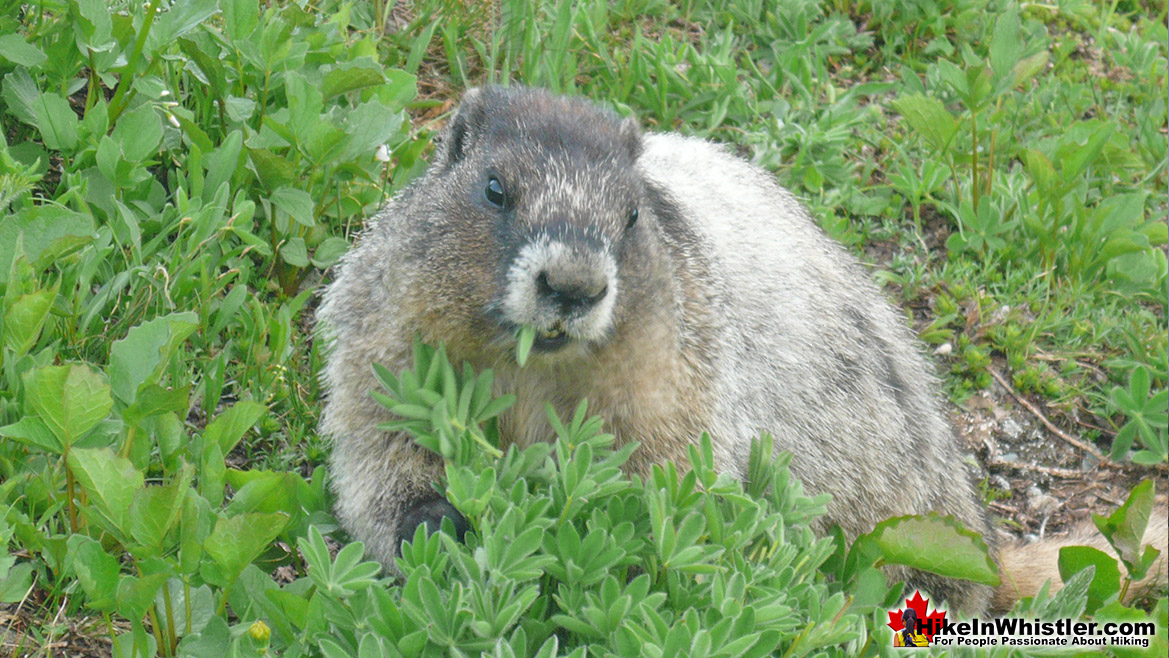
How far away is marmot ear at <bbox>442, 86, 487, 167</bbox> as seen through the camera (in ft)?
11.2

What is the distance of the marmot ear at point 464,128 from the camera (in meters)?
3.42

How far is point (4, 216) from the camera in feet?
11.6

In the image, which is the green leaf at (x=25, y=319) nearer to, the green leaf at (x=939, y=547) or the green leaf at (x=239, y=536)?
the green leaf at (x=239, y=536)

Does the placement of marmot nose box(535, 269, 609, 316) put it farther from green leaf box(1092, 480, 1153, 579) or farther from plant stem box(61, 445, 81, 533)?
green leaf box(1092, 480, 1153, 579)

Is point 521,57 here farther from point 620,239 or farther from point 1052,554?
point 1052,554

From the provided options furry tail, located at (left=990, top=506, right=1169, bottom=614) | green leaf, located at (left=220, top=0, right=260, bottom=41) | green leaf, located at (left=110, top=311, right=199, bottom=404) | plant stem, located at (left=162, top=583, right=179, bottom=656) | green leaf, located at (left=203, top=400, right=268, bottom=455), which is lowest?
furry tail, located at (left=990, top=506, right=1169, bottom=614)

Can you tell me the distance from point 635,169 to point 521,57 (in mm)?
2342

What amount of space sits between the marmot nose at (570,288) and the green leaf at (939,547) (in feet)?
3.26

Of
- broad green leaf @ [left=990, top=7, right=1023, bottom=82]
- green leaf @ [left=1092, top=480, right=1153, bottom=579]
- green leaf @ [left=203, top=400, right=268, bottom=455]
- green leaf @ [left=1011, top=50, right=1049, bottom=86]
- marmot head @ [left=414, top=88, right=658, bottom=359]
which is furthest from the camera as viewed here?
green leaf @ [left=1011, top=50, right=1049, bottom=86]

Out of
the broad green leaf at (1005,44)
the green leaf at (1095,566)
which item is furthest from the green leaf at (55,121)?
the broad green leaf at (1005,44)

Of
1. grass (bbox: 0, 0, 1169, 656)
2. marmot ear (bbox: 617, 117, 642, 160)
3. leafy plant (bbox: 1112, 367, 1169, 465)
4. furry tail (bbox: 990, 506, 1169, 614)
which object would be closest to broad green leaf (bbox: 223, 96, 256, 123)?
grass (bbox: 0, 0, 1169, 656)

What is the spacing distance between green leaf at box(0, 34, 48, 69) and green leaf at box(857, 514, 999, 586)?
3.01 meters

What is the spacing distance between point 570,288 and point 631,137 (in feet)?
2.78

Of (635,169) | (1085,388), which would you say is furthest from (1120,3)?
(635,169)
